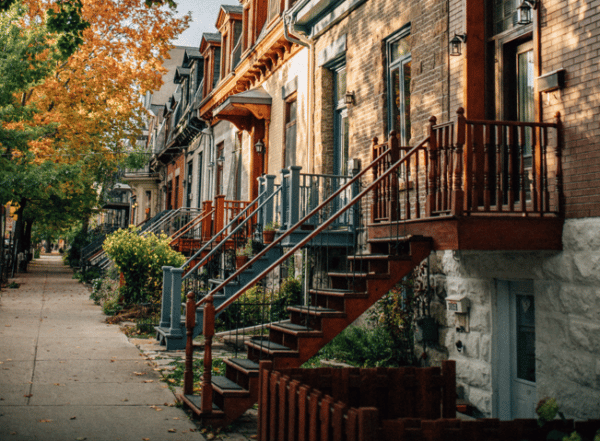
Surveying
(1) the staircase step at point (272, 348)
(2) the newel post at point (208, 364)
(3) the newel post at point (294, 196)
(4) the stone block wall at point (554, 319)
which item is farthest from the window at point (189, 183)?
(2) the newel post at point (208, 364)

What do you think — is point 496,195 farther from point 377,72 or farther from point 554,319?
point 377,72

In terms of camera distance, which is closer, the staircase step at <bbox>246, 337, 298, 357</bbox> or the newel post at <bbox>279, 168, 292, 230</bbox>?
the staircase step at <bbox>246, 337, 298, 357</bbox>

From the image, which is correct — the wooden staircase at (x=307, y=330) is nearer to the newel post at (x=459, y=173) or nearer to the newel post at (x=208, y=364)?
the newel post at (x=208, y=364)

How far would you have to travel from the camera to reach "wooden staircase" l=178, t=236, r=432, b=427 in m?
6.14

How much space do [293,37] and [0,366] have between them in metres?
8.28

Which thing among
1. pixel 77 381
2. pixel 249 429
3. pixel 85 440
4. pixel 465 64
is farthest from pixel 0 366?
pixel 465 64

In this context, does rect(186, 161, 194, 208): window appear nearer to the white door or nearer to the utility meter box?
the utility meter box

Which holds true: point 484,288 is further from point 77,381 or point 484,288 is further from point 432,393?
point 77,381

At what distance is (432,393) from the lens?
17.2 feet

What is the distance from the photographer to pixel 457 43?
7586 millimetres

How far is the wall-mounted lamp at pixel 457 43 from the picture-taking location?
7508 mm

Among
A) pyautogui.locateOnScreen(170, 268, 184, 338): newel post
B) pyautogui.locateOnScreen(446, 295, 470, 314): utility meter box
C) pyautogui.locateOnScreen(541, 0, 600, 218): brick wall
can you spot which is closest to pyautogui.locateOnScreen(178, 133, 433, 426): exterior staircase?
pyautogui.locateOnScreen(446, 295, 470, 314): utility meter box

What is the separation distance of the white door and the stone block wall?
0.09m

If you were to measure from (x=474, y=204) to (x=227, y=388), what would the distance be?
10.2 feet
